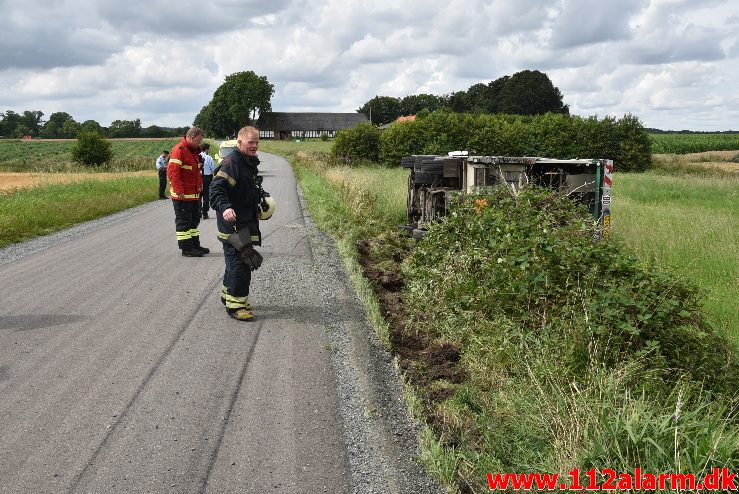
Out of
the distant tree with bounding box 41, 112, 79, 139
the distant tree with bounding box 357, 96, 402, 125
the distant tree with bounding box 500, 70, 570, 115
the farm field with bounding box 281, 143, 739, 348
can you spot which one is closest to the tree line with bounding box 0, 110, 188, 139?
the distant tree with bounding box 41, 112, 79, 139

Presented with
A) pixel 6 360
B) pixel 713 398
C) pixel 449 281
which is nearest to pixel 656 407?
pixel 713 398

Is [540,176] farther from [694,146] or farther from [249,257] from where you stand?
[694,146]

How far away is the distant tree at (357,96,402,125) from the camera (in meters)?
139

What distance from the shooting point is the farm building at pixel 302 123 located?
130625 mm

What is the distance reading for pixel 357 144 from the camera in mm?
46156

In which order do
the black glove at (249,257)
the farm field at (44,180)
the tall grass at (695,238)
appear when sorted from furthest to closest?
the farm field at (44,180)
the tall grass at (695,238)
the black glove at (249,257)

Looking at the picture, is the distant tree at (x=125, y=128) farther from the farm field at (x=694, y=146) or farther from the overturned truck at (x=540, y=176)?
the overturned truck at (x=540, y=176)

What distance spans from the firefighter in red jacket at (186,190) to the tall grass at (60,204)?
4014 millimetres

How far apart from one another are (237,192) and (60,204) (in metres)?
12.4

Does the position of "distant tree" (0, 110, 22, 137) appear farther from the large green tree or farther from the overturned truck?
the overturned truck

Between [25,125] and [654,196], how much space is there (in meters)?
141

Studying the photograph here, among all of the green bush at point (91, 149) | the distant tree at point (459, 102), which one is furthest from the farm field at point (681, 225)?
the distant tree at point (459, 102)

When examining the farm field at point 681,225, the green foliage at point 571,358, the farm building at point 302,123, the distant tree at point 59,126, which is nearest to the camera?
the green foliage at point 571,358

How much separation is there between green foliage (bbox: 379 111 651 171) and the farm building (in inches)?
3395
